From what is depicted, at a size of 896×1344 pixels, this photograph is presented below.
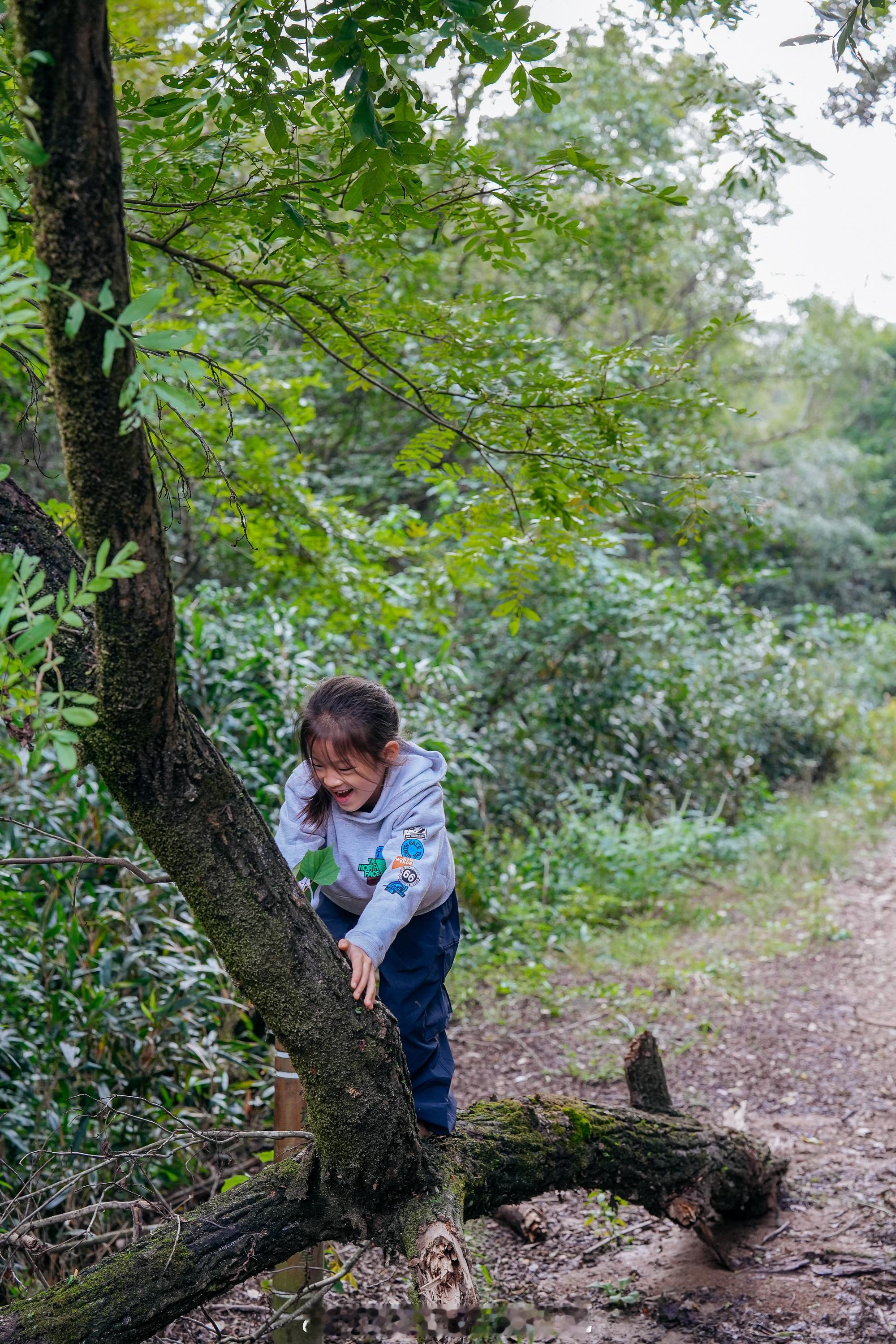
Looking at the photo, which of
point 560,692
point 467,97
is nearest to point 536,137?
point 467,97

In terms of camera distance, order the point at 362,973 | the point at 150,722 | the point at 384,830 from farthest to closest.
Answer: the point at 384,830
the point at 362,973
the point at 150,722

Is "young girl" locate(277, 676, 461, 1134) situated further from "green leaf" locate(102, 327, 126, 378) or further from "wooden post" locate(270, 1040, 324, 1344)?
"green leaf" locate(102, 327, 126, 378)

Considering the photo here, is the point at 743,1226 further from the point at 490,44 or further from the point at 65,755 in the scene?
the point at 490,44

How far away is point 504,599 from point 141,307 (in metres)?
2.29

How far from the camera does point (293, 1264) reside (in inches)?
96.0

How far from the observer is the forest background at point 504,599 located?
265 centimetres

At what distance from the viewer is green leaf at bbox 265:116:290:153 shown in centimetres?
190

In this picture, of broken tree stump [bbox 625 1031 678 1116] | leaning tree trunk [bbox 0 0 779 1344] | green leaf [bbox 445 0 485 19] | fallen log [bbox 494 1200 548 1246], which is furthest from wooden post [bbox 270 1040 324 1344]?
green leaf [bbox 445 0 485 19]

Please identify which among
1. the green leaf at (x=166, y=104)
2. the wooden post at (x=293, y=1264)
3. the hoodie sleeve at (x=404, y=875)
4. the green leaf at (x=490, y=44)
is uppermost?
the green leaf at (x=166, y=104)

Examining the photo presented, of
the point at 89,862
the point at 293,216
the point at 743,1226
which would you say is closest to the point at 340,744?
the point at 89,862

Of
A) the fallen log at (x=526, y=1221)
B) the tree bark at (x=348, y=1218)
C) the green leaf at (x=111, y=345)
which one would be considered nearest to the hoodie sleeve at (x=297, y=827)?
the tree bark at (x=348, y=1218)

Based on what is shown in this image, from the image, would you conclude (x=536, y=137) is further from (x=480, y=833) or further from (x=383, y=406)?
(x=480, y=833)

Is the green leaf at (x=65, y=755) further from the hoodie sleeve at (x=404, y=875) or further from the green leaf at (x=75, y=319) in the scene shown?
the hoodie sleeve at (x=404, y=875)

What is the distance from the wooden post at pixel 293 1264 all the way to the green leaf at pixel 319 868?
2.23ft
